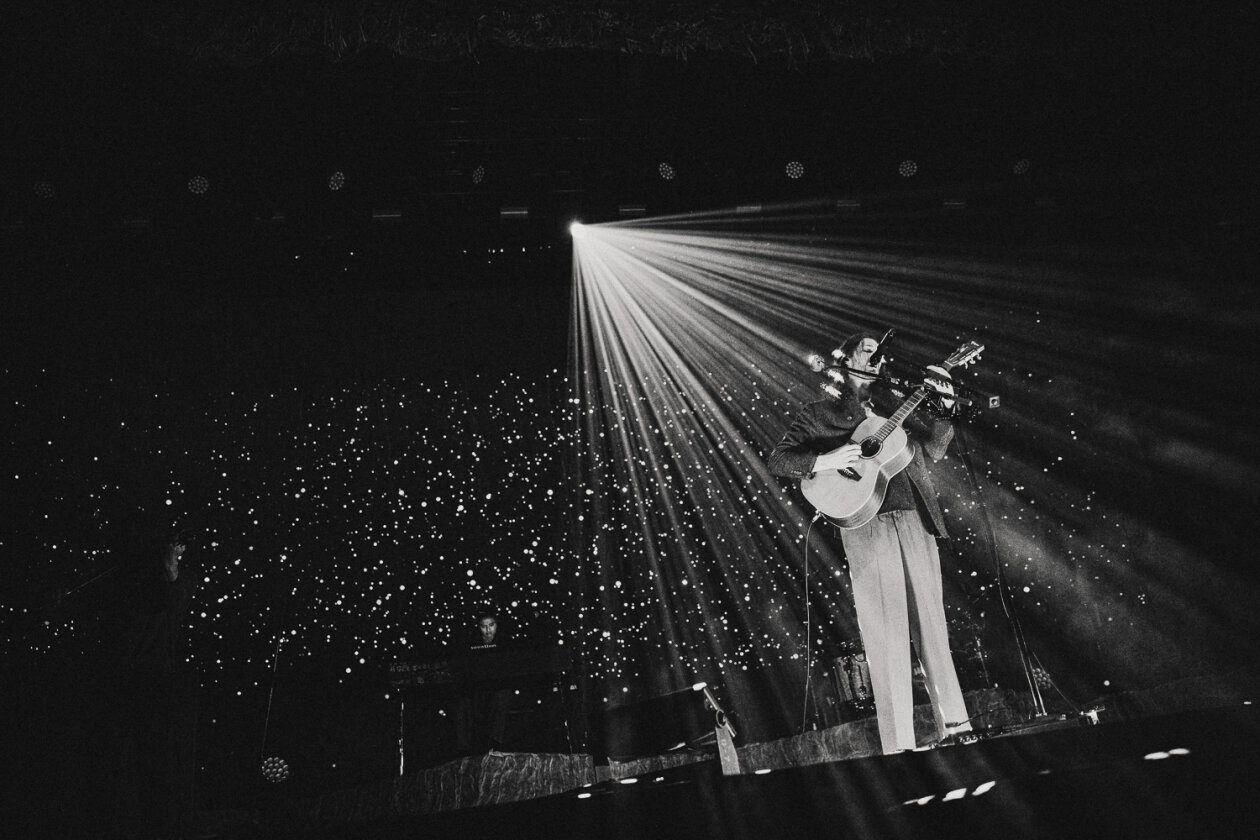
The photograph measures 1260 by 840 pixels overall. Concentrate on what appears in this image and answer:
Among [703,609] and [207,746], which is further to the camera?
[703,609]

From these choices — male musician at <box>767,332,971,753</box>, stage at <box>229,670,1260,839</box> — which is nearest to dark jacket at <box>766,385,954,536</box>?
male musician at <box>767,332,971,753</box>

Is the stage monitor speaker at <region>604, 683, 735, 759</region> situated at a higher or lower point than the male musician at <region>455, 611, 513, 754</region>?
lower

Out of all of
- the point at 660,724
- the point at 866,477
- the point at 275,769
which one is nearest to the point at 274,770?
the point at 275,769

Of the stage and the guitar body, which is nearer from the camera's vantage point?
the stage

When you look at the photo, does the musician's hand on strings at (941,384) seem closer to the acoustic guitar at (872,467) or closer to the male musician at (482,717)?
the acoustic guitar at (872,467)

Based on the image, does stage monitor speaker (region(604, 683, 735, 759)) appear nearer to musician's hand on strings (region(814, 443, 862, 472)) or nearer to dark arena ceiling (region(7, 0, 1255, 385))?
musician's hand on strings (region(814, 443, 862, 472))

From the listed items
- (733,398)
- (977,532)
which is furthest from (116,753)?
(977,532)

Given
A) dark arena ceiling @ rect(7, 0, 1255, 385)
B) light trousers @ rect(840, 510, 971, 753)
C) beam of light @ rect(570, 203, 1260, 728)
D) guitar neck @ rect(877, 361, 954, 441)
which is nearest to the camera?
light trousers @ rect(840, 510, 971, 753)

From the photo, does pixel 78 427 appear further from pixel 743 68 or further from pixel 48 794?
pixel 743 68

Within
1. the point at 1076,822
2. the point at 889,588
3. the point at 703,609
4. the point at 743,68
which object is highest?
the point at 743,68
